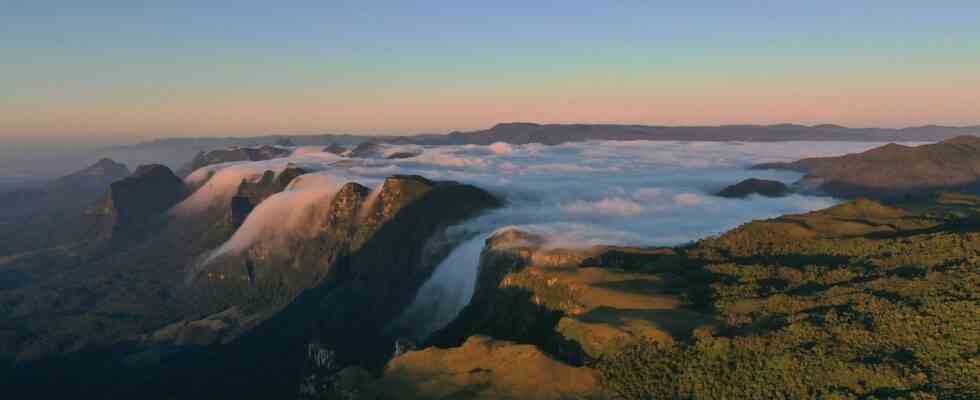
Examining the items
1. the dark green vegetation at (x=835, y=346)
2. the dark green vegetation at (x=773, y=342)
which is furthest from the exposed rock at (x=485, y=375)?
the dark green vegetation at (x=835, y=346)

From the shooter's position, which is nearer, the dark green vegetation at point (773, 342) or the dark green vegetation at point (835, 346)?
the dark green vegetation at point (835, 346)

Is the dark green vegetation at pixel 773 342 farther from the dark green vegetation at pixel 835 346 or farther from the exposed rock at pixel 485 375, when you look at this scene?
the exposed rock at pixel 485 375

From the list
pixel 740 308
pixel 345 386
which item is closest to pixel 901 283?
pixel 740 308

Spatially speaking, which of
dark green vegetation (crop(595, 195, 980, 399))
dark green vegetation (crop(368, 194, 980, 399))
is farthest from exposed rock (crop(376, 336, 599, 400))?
dark green vegetation (crop(595, 195, 980, 399))

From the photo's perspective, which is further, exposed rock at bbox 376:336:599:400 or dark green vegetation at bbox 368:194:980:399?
exposed rock at bbox 376:336:599:400

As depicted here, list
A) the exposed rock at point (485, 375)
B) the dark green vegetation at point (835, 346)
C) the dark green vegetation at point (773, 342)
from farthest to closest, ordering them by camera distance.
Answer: the exposed rock at point (485, 375) < the dark green vegetation at point (773, 342) < the dark green vegetation at point (835, 346)

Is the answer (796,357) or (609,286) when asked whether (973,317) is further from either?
(609,286)

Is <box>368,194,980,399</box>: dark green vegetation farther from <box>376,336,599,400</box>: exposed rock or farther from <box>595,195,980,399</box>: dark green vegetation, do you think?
<box>376,336,599,400</box>: exposed rock

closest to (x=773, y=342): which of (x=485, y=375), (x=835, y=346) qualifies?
(x=835, y=346)

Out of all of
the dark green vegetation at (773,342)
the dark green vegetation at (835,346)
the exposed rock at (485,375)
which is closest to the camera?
the dark green vegetation at (835,346)
